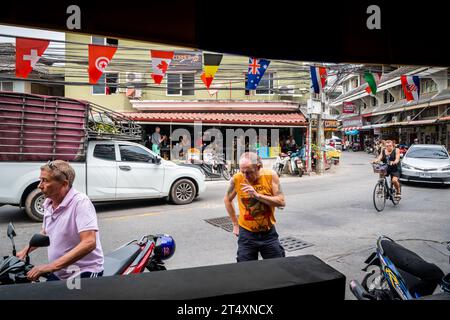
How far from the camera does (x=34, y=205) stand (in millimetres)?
7422

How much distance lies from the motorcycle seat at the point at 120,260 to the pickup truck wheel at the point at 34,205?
4.94 metres

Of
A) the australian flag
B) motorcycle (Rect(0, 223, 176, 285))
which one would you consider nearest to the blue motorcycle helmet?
motorcycle (Rect(0, 223, 176, 285))

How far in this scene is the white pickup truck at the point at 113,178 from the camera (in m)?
7.31

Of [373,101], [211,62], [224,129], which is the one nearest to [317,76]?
[211,62]

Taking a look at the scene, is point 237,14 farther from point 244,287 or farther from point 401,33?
point 244,287

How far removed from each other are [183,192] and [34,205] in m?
3.63

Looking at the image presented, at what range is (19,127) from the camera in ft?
23.8

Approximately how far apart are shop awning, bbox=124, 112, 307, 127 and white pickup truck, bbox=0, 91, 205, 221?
766 centimetres

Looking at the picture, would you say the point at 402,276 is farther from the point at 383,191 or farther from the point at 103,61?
the point at 103,61

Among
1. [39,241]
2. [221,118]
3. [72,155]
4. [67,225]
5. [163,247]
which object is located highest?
[221,118]

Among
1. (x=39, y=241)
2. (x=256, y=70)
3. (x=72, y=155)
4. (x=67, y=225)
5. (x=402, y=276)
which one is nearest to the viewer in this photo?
(x=39, y=241)

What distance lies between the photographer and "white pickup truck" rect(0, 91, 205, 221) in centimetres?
724

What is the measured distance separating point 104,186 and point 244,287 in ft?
23.7

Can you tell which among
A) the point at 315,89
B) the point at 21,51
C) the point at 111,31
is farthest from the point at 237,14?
the point at 315,89
